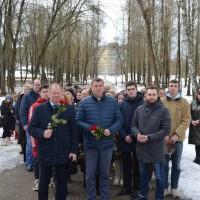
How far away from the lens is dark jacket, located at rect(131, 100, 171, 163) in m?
4.74

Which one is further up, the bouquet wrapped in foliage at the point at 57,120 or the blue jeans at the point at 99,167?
the bouquet wrapped in foliage at the point at 57,120

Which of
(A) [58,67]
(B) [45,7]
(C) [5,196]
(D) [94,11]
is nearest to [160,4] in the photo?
(D) [94,11]

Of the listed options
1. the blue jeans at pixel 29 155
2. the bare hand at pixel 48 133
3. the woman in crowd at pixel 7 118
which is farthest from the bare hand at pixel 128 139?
the woman in crowd at pixel 7 118

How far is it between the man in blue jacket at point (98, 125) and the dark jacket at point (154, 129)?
0.41 m

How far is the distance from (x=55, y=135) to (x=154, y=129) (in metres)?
1.54

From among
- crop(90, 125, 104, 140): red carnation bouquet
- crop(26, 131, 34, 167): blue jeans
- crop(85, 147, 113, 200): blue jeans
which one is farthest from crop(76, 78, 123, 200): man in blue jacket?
crop(26, 131, 34, 167): blue jeans

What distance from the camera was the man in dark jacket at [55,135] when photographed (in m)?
4.39

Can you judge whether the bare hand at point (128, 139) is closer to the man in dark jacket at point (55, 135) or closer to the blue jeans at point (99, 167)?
the blue jeans at point (99, 167)

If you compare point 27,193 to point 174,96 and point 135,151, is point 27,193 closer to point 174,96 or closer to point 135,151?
point 135,151

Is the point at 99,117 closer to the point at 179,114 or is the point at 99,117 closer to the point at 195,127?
the point at 179,114

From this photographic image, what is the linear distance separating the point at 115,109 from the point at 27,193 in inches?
94.2

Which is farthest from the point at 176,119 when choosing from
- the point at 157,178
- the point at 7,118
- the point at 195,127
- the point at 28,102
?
the point at 7,118

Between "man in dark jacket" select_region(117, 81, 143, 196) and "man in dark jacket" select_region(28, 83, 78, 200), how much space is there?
123 centimetres

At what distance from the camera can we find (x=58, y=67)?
27797 mm
